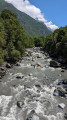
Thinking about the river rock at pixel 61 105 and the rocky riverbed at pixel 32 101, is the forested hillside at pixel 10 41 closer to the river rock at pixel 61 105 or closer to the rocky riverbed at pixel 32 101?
the rocky riverbed at pixel 32 101

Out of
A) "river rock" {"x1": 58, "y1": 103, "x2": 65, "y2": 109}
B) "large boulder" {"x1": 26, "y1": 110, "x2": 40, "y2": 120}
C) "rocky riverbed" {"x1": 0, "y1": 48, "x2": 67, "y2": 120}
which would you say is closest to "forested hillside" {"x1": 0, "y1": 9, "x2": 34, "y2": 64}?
"rocky riverbed" {"x1": 0, "y1": 48, "x2": 67, "y2": 120}

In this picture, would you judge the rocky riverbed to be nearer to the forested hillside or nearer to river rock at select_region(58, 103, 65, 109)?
river rock at select_region(58, 103, 65, 109)

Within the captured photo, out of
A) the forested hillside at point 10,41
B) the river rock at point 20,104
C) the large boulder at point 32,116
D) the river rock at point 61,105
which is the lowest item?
the large boulder at point 32,116

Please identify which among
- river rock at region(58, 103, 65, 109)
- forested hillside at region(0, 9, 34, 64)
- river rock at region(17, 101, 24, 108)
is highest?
forested hillside at region(0, 9, 34, 64)

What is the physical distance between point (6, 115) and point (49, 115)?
15.4ft

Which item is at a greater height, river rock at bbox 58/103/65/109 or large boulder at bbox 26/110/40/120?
river rock at bbox 58/103/65/109

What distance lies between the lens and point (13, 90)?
16.9 metres

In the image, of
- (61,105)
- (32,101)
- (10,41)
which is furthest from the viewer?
(10,41)

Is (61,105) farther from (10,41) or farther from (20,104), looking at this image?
(10,41)

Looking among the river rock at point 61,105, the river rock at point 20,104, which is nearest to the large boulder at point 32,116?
the river rock at point 20,104

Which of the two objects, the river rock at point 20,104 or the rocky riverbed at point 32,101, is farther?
the river rock at point 20,104

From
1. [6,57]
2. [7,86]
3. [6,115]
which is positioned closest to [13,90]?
[7,86]

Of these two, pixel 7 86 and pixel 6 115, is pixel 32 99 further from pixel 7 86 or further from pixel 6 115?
pixel 7 86

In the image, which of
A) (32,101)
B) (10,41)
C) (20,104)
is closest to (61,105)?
(32,101)
